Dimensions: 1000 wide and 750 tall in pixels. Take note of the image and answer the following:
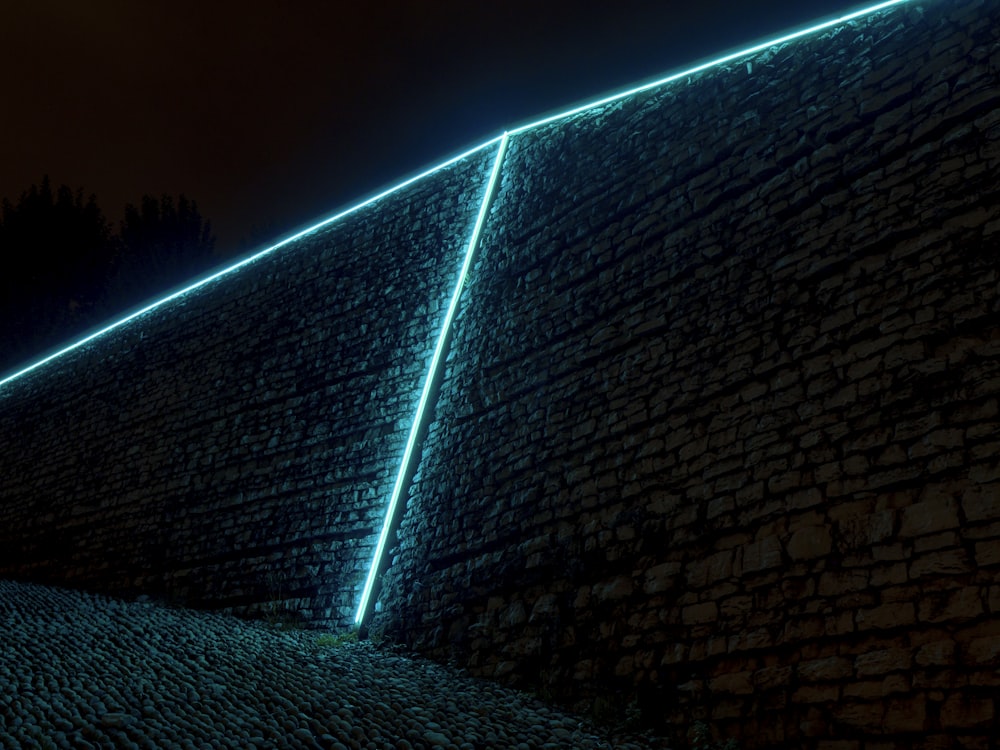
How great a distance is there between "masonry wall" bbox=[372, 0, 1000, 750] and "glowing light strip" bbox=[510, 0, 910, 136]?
9cm

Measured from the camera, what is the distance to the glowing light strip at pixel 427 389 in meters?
7.19

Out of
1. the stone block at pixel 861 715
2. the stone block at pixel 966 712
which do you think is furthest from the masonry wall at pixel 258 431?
the stone block at pixel 966 712

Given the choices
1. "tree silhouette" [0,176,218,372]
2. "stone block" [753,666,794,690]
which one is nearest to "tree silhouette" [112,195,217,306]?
"tree silhouette" [0,176,218,372]

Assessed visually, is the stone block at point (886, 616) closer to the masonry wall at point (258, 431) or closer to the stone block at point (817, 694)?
the stone block at point (817, 694)

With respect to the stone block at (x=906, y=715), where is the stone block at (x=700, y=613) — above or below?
above

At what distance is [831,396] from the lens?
14.5 ft

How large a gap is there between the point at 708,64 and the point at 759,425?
3.11 m

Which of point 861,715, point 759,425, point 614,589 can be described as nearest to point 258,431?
point 614,589

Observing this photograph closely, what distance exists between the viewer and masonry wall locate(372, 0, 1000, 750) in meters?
3.80

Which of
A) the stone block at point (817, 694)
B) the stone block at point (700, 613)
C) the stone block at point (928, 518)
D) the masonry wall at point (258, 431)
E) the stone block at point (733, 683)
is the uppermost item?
the masonry wall at point (258, 431)

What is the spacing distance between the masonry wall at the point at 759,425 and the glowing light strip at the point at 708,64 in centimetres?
9

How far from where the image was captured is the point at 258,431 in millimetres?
9133

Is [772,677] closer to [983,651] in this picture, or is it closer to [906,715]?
[906,715]

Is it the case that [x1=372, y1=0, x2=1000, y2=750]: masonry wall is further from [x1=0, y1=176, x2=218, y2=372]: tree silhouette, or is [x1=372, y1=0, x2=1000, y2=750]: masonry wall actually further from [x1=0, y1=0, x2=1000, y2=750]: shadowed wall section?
[x1=0, y1=176, x2=218, y2=372]: tree silhouette
